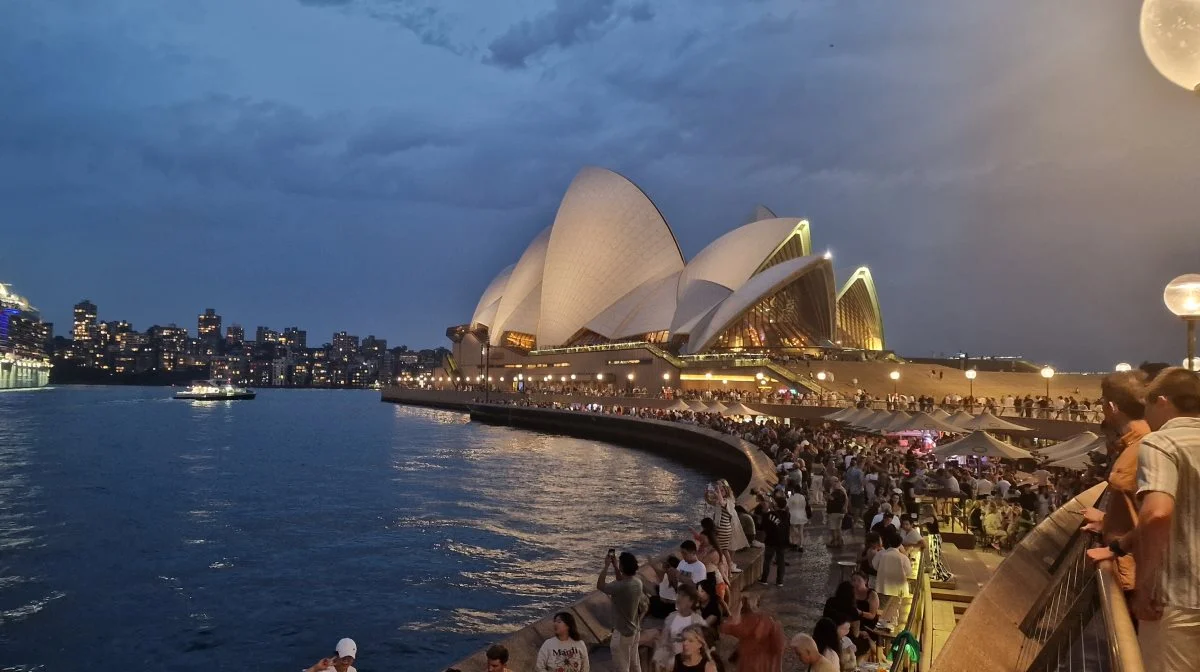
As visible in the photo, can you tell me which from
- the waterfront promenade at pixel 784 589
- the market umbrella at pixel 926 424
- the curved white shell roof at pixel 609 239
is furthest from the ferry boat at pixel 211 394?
the market umbrella at pixel 926 424

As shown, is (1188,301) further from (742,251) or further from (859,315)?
(859,315)

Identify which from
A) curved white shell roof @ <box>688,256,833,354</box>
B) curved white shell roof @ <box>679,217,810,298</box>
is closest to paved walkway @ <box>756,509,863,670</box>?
curved white shell roof @ <box>688,256,833,354</box>

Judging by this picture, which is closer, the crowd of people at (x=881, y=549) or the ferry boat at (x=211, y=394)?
the crowd of people at (x=881, y=549)

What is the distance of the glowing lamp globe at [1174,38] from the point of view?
2.75m

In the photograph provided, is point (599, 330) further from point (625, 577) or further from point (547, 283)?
point (625, 577)

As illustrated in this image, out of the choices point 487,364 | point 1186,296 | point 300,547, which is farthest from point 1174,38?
point 487,364

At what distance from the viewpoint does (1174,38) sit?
2.79m

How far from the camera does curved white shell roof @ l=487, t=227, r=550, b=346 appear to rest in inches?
2576

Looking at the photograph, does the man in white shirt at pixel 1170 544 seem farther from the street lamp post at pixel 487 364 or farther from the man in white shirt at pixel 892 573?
the street lamp post at pixel 487 364

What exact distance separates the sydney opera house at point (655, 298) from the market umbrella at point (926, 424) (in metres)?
24.6

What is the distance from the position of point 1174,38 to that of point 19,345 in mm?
136344

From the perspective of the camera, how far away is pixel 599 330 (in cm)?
5800

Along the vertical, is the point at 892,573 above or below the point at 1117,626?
below

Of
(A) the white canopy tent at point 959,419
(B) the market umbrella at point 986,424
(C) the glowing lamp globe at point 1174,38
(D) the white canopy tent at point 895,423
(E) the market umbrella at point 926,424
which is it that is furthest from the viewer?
(D) the white canopy tent at point 895,423
